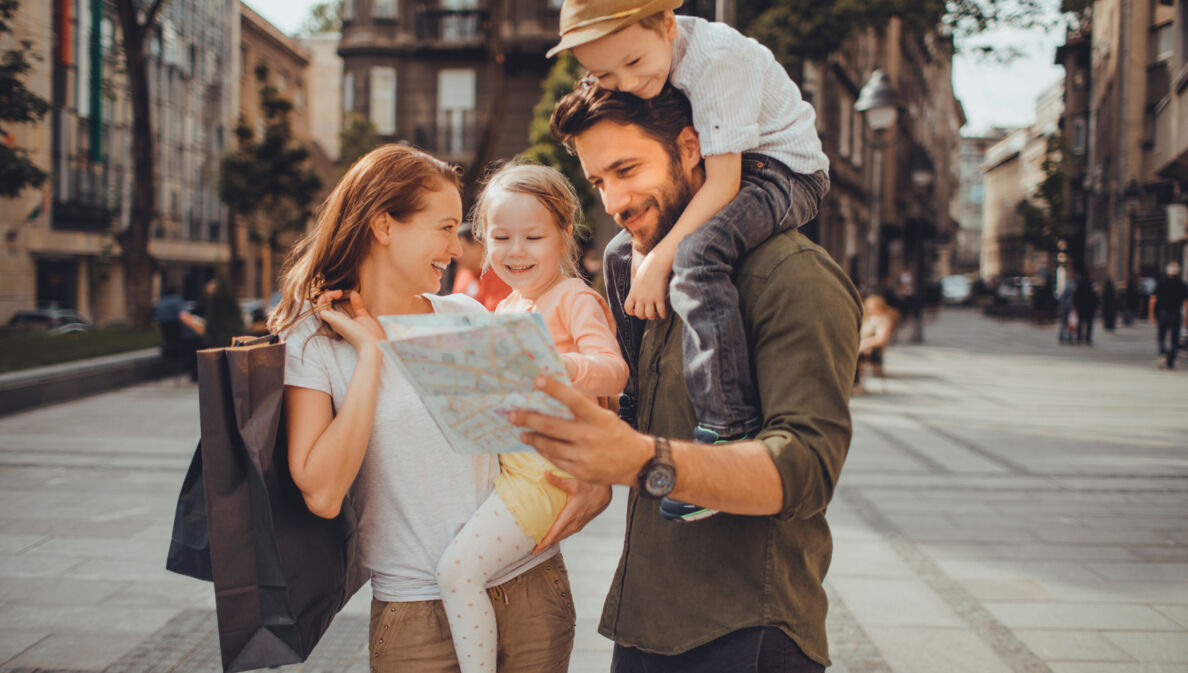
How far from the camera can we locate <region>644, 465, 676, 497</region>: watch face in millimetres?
1258

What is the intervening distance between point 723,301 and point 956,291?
198 ft

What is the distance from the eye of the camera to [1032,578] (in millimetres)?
4824

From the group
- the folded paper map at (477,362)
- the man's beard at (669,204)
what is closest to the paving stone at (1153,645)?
the man's beard at (669,204)

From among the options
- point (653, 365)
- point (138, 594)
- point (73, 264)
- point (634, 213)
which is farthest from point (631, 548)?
point (73, 264)

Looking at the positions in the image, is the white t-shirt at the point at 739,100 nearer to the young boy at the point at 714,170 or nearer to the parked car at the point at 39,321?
the young boy at the point at 714,170

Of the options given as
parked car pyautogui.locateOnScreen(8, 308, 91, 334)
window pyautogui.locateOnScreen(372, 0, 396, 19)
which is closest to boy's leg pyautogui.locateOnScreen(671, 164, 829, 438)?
parked car pyautogui.locateOnScreen(8, 308, 91, 334)

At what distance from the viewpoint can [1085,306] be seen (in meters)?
22.2

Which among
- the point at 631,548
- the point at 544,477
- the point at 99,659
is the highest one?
the point at 544,477

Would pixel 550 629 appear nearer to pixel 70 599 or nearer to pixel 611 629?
pixel 611 629

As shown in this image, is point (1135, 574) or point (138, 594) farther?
point (1135, 574)

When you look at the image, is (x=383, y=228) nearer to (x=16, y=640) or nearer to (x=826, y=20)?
(x=16, y=640)

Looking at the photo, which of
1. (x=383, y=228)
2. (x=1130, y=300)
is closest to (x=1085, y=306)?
(x=1130, y=300)

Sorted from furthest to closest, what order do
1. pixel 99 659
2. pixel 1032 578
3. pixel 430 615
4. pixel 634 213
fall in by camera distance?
pixel 1032 578 → pixel 99 659 → pixel 430 615 → pixel 634 213

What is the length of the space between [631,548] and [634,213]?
65cm
